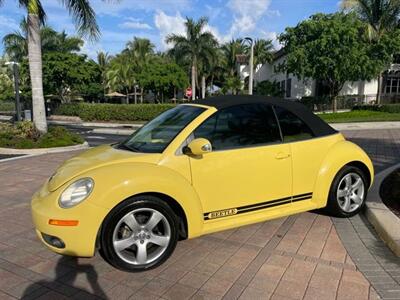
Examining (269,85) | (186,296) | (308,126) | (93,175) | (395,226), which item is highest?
(269,85)

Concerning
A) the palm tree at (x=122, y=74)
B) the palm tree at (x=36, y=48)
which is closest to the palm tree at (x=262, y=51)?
the palm tree at (x=122, y=74)

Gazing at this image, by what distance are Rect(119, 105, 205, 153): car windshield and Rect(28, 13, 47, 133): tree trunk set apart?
9.47 m

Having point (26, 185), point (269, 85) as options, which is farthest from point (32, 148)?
point (269, 85)

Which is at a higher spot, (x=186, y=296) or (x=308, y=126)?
(x=308, y=126)

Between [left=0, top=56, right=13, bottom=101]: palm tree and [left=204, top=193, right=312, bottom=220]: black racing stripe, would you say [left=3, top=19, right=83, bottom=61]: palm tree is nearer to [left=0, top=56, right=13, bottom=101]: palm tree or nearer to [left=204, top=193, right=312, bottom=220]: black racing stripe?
[left=0, top=56, right=13, bottom=101]: palm tree

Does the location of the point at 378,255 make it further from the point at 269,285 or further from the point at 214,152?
the point at 214,152

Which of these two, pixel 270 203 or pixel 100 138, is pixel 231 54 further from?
pixel 270 203

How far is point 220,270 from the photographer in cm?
346

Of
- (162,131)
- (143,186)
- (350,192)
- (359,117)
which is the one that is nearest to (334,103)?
(359,117)

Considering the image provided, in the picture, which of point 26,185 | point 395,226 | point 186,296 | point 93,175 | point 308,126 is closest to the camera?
point 186,296

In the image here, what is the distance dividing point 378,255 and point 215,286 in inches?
69.0

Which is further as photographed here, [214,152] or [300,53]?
[300,53]

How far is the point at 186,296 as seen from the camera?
3.04m

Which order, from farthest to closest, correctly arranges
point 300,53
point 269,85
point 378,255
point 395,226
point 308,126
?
point 269,85, point 300,53, point 308,126, point 395,226, point 378,255
